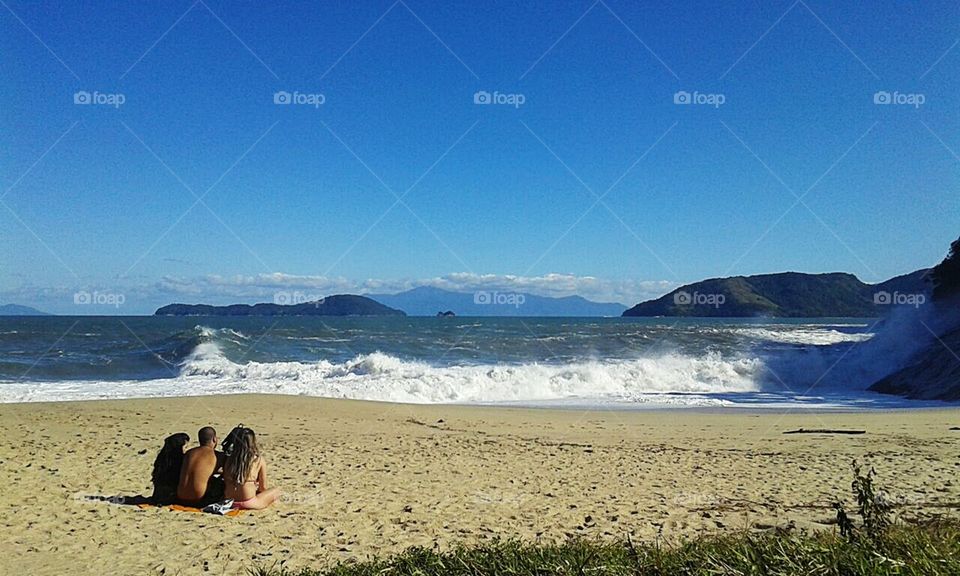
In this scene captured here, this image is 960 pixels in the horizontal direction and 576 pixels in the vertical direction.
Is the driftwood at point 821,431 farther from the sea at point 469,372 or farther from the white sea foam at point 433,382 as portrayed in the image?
the white sea foam at point 433,382

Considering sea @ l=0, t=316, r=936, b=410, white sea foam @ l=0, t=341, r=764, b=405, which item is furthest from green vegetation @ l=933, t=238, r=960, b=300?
white sea foam @ l=0, t=341, r=764, b=405

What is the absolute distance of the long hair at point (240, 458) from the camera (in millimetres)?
7641

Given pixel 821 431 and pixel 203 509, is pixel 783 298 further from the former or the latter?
pixel 203 509

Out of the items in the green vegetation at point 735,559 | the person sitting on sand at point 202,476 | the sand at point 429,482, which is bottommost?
the sand at point 429,482

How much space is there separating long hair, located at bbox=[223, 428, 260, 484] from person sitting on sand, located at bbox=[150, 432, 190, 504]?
67cm

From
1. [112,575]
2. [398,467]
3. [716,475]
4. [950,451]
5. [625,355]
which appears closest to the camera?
[112,575]

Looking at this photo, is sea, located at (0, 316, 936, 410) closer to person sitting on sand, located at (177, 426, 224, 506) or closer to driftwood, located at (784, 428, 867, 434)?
driftwood, located at (784, 428, 867, 434)

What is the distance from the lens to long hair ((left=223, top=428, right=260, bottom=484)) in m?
7.64

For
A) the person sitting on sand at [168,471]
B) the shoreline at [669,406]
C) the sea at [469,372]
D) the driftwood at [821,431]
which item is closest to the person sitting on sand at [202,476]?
the person sitting on sand at [168,471]

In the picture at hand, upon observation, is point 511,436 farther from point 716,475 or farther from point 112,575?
point 112,575

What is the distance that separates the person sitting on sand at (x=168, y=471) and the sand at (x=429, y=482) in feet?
1.25

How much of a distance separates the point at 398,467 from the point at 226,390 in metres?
17.1

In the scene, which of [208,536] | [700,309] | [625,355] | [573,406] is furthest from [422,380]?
[700,309]

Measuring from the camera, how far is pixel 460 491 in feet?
28.8
